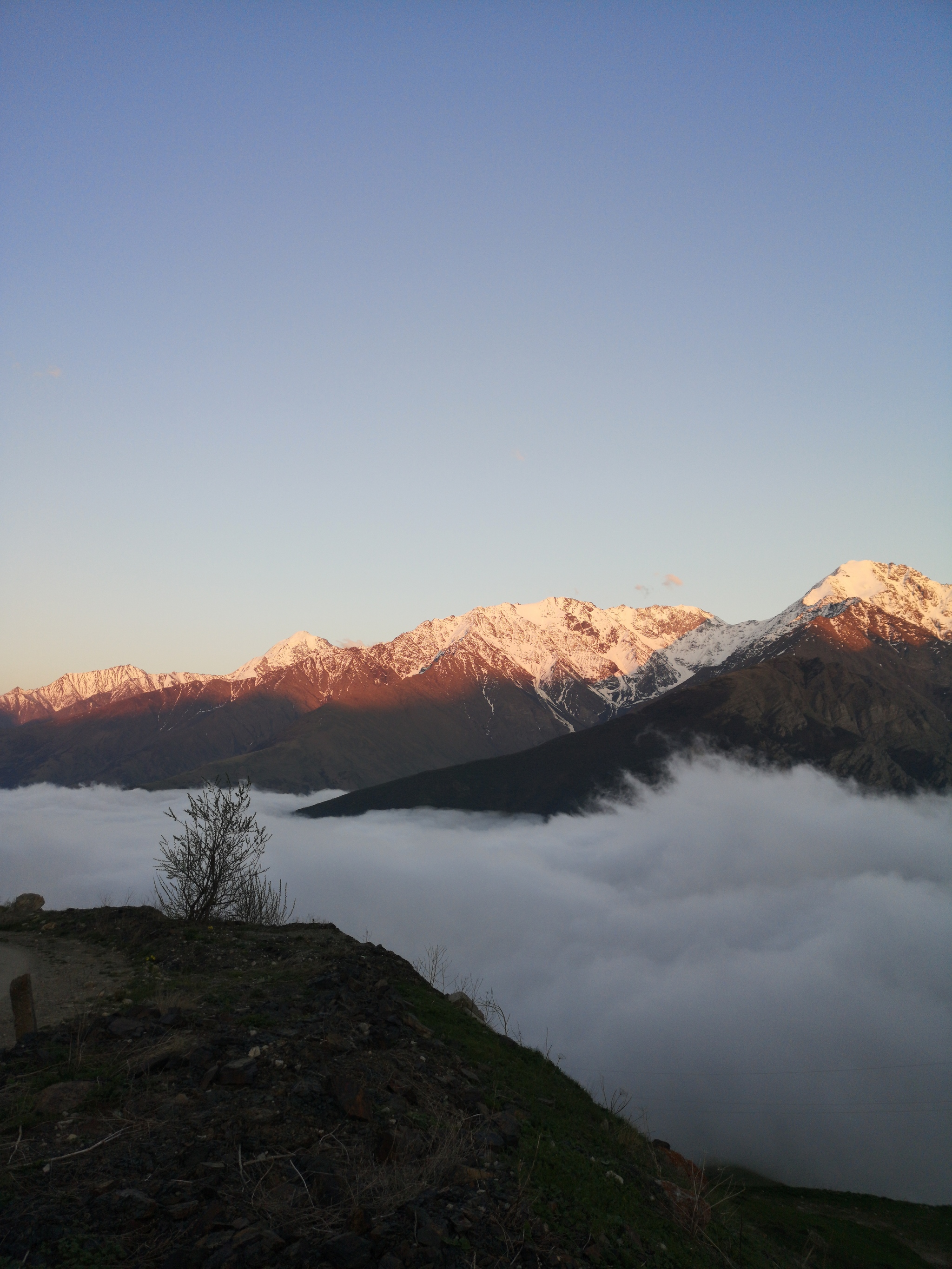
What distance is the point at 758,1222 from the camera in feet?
130

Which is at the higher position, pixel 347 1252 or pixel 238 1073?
pixel 238 1073

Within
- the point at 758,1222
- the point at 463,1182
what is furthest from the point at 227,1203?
the point at 758,1222

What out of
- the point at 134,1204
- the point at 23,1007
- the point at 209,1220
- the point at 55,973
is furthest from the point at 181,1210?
the point at 55,973

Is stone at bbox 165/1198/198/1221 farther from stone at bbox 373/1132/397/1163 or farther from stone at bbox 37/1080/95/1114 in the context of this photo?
stone at bbox 37/1080/95/1114

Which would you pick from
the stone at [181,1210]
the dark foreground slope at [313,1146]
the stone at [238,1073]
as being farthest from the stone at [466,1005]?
the stone at [181,1210]

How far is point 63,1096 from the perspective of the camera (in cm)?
1232

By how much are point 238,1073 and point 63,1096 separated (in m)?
2.75

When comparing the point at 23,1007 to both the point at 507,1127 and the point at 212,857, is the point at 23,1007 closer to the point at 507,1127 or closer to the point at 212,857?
the point at 507,1127

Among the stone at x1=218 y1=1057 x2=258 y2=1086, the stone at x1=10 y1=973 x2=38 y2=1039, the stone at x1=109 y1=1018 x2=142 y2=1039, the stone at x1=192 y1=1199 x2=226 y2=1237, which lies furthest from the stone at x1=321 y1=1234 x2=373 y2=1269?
the stone at x1=10 y1=973 x2=38 y2=1039

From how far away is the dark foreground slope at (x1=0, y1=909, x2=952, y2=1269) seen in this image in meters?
9.41

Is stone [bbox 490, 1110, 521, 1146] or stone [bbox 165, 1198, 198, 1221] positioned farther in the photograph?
stone [bbox 490, 1110, 521, 1146]

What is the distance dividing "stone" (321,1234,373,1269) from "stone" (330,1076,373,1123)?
380 centimetres

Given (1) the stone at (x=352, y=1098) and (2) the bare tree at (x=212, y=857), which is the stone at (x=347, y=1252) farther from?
(2) the bare tree at (x=212, y=857)

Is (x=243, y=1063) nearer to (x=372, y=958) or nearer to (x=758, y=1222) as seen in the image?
(x=372, y=958)
